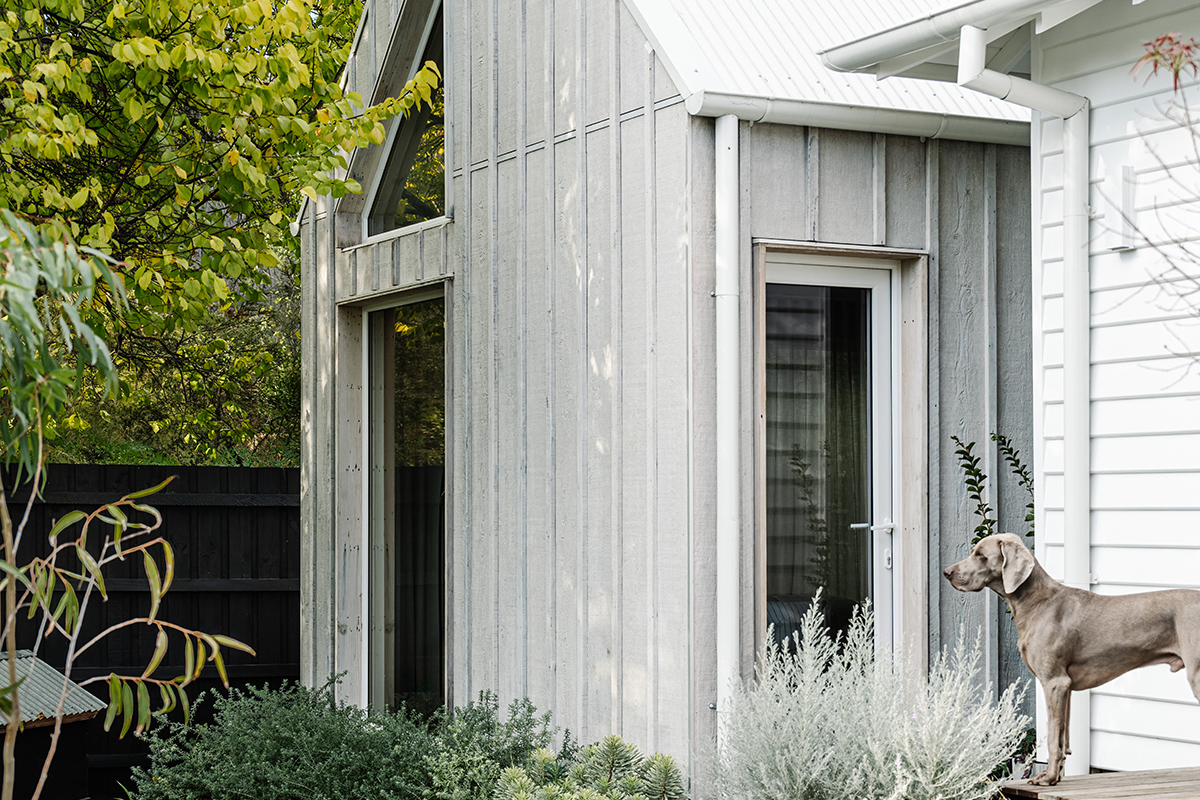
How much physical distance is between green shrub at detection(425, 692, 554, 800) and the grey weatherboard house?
0.21 meters

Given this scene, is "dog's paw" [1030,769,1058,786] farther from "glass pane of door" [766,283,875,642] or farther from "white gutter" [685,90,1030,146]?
"white gutter" [685,90,1030,146]

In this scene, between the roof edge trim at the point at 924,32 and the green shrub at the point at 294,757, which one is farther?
the green shrub at the point at 294,757

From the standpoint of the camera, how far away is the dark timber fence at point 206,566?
28.2 feet

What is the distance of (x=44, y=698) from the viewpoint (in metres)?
6.57

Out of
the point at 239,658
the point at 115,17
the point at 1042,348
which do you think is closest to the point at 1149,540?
the point at 1042,348

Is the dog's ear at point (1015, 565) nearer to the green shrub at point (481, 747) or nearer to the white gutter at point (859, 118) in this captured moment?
the white gutter at point (859, 118)

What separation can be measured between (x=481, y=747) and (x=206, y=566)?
4.30 metres

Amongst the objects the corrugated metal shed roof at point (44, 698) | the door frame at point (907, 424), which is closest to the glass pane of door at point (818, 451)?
the door frame at point (907, 424)

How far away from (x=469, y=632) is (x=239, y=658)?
3204 mm

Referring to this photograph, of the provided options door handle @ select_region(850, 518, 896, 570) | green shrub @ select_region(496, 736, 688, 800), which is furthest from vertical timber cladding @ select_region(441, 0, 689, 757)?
door handle @ select_region(850, 518, 896, 570)

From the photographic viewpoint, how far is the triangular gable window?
22.4 ft

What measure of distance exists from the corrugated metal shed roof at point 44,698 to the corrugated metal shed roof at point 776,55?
423 cm

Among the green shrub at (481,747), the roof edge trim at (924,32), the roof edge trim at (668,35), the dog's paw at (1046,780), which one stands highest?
the roof edge trim at (668,35)

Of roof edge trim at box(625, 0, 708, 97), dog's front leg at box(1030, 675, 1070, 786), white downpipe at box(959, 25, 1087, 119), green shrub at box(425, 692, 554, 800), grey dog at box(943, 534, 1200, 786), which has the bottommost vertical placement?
green shrub at box(425, 692, 554, 800)
